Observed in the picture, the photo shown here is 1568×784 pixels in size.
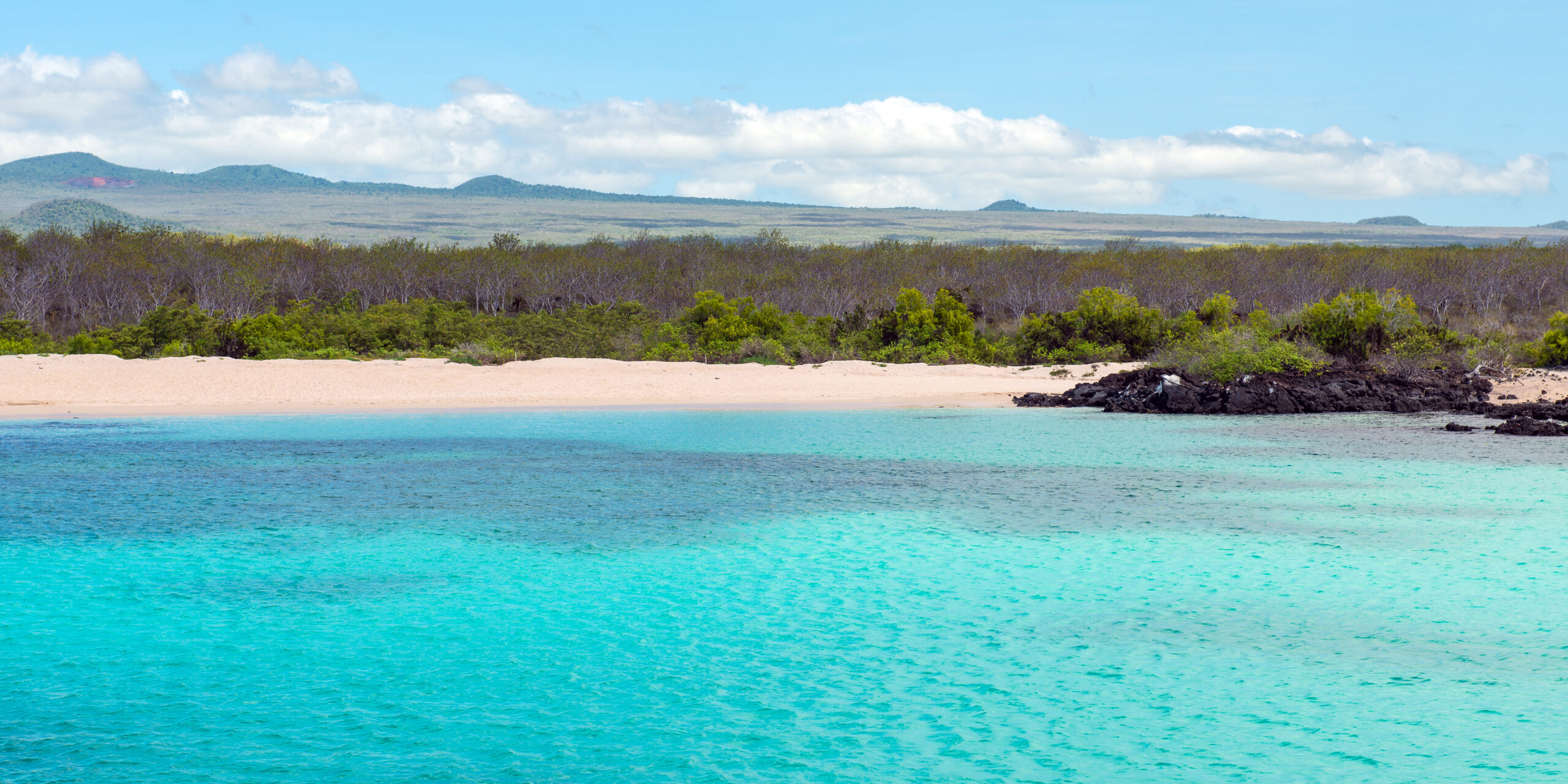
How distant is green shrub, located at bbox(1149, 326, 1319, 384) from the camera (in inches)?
1058

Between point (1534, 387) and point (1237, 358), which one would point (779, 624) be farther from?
point (1534, 387)

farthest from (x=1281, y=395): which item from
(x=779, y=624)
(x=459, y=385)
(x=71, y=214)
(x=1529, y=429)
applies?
(x=71, y=214)

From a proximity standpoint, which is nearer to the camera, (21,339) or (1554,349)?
(1554,349)

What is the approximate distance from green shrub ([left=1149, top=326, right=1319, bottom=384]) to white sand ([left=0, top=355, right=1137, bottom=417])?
3.31 metres

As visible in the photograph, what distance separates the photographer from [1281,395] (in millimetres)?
25672

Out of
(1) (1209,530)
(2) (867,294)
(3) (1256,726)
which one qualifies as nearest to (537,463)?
(1) (1209,530)

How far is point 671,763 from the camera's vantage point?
5.74m

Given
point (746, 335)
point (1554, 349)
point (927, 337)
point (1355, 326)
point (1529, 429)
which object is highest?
point (1355, 326)

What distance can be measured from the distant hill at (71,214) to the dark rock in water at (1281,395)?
14642cm

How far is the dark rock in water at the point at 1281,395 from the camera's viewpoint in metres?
25.4

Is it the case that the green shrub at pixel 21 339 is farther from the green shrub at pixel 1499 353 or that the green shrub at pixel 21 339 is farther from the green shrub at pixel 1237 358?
the green shrub at pixel 1499 353

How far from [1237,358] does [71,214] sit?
170 m

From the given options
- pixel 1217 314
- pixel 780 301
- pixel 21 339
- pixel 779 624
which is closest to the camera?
pixel 779 624

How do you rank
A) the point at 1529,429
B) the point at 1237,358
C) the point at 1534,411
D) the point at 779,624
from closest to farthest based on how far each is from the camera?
the point at 779,624, the point at 1529,429, the point at 1534,411, the point at 1237,358
